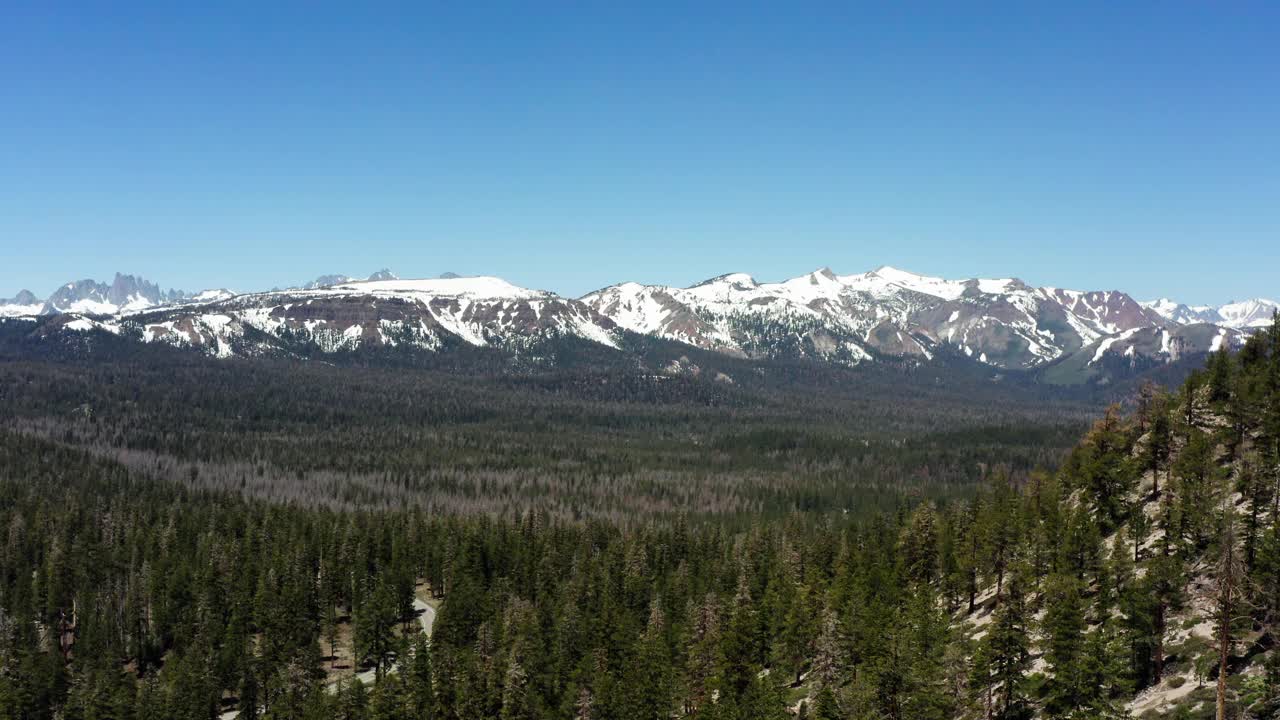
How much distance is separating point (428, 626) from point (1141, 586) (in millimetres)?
95598

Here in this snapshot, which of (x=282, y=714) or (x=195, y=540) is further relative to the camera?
(x=195, y=540)

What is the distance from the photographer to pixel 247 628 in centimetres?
11244

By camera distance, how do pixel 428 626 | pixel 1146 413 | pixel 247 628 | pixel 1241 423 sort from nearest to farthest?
pixel 1241 423 < pixel 1146 413 < pixel 247 628 < pixel 428 626

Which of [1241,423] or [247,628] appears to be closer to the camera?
[1241,423]

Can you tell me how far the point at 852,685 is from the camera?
2448 inches

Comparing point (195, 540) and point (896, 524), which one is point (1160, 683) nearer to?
point (896, 524)

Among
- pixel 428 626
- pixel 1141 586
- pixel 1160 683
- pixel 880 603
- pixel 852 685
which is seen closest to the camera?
pixel 1160 683

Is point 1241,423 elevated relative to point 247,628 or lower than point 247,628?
elevated

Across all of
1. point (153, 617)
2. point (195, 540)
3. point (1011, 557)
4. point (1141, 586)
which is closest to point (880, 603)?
point (1011, 557)

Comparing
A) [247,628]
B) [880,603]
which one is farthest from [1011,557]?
[247,628]

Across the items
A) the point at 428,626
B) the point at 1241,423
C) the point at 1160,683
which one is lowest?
the point at 428,626

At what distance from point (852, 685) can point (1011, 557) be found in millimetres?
27338

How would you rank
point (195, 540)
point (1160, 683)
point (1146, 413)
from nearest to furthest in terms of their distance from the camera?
point (1160, 683), point (1146, 413), point (195, 540)

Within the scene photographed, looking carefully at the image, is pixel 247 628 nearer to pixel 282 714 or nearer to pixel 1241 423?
pixel 282 714
